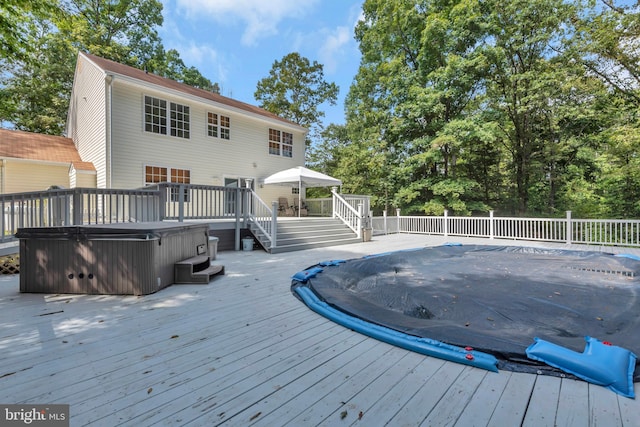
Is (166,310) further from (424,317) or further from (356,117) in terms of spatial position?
(356,117)

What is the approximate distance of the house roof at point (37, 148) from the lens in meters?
9.68

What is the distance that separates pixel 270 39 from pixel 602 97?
18.5 metres

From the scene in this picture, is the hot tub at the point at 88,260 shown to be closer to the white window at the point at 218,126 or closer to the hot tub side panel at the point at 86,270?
the hot tub side panel at the point at 86,270

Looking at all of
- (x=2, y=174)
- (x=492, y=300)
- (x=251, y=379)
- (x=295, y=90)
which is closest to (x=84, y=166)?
(x=2, y=174)

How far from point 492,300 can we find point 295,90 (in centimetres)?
2163

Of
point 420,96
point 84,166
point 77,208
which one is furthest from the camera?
point 420,96

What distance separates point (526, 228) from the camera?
10680 mm

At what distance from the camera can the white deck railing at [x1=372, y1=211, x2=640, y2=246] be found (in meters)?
9.11

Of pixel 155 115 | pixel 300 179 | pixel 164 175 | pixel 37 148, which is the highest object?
pixel 155 115

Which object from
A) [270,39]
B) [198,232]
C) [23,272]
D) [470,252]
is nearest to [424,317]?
[198,232]

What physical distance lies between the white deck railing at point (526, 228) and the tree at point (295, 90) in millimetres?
12393

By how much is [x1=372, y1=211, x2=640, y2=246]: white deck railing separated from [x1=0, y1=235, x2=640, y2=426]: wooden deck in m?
10.1

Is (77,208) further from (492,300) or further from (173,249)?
(492,300)

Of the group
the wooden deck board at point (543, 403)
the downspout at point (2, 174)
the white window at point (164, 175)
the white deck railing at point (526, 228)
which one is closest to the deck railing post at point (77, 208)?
the white window at point (164, 175)
